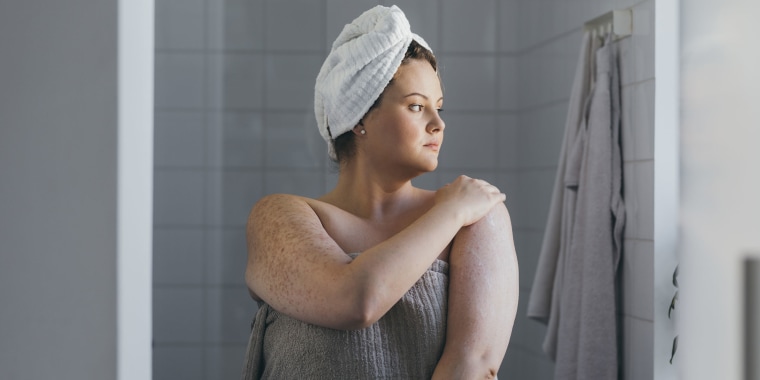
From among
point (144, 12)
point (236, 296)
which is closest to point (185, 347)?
point (236, 296)

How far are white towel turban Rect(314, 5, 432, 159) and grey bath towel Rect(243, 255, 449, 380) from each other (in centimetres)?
23

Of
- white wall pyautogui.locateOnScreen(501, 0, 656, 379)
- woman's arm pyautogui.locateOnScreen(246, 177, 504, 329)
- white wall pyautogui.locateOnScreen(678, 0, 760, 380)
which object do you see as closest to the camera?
white wall pyautogui.locateOnScreen(678, 0, 760, 380)

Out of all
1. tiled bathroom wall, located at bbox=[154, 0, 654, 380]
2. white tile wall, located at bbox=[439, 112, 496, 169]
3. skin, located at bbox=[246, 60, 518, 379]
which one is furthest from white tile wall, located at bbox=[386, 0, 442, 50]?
skin, located at bbox=[246, 60, 518, 379]

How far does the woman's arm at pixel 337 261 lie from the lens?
35.1 inches

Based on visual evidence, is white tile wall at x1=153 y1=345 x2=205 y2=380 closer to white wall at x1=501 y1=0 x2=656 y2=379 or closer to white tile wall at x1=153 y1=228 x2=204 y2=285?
white tile wall at x1=153 y1=228 x2=204 y2=285

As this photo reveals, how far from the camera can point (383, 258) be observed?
903 mm

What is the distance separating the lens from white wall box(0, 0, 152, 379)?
911 millimetres

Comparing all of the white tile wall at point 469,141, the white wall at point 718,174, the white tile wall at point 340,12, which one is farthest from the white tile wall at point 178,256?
the white wall at point 718,174

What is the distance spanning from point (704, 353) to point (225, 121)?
8.00 ft

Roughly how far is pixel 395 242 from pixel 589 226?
1231 mm

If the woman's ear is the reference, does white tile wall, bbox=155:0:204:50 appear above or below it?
above

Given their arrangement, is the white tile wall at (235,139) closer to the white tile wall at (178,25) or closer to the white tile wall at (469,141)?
the white tile wall at (178,25)

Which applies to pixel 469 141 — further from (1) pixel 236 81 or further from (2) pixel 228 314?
(2) pixel 228 314

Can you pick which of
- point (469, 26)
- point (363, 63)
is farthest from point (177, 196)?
point (363, 63)
